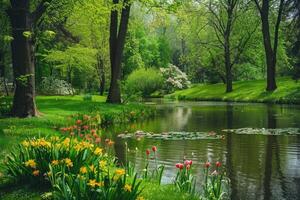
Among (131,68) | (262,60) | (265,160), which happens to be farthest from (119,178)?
(131,68)

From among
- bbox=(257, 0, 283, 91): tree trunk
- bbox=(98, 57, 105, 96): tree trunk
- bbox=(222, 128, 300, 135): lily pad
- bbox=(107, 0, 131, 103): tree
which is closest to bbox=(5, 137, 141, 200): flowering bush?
bbox=(222, 128, 300, 135): lily pad

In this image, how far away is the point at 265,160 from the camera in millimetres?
13977

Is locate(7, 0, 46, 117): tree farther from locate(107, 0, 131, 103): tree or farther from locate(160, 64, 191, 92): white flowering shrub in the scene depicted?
locate(160, 64, 191, 92): white flowering shrub

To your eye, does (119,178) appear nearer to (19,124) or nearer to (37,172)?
(37,172)

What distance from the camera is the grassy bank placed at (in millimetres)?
16547

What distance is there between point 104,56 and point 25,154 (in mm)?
49012

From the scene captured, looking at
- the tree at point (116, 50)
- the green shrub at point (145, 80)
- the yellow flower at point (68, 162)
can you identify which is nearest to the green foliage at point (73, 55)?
the tree at point (116, 50)

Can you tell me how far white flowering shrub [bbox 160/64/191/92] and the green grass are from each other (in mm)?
7591

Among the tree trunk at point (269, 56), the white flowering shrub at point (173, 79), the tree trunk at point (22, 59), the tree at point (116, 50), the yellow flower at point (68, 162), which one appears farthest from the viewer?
the white flowering shrub at point (173, 79)

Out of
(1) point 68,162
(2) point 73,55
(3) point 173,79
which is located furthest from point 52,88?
(1) point 68,162

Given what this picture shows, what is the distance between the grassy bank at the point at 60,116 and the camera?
16547 mm

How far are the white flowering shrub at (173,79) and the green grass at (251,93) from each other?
759 centimetres

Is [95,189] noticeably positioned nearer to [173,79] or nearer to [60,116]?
[60,116]

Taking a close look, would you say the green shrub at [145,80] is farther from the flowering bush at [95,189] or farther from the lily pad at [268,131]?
the flowering bush at [95,189]
